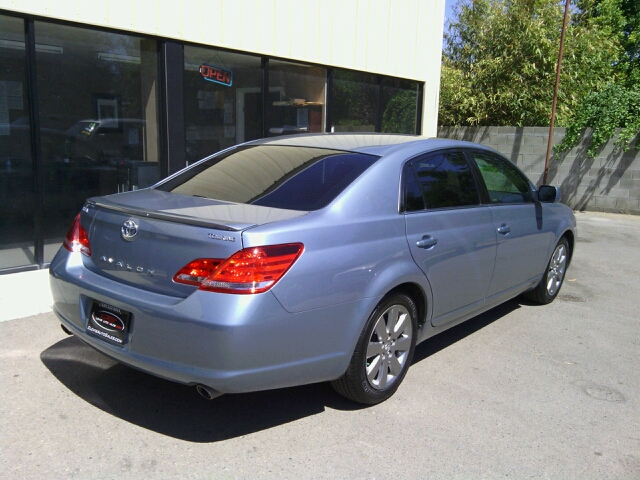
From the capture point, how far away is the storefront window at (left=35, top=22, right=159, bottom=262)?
6824 millimetres

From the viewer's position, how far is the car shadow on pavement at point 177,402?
11.6 feet

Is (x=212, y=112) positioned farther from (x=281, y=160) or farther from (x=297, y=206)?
(x=297, y=206)

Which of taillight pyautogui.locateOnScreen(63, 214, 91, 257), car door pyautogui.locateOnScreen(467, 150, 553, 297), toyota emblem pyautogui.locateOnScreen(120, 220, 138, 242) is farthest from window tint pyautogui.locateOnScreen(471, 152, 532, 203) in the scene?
taillight pyautogui.locateOnScreen(63, 214, 91, 257)

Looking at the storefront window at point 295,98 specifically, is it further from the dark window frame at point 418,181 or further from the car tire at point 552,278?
the dark window frame at point 418,181

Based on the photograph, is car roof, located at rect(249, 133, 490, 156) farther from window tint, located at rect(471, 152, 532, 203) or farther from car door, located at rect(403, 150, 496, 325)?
window tint, located at rect(471, 152, 532, 203)

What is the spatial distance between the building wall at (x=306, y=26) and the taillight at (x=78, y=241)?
3.51 metres

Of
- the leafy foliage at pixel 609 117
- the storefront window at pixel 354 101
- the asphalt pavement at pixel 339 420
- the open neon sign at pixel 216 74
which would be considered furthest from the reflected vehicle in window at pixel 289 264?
the leafy foliage at pixel 609 117

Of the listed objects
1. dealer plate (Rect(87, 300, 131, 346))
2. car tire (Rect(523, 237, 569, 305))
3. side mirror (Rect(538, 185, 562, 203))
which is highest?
side mirror (Rect(538, 185, 562, 203))

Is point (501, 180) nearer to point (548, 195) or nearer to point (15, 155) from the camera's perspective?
point (548, 195)

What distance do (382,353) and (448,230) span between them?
3.44 feet

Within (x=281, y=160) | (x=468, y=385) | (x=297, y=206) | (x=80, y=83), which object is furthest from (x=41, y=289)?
(x=468, y=385)

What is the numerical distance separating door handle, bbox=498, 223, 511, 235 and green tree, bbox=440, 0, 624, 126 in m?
11.5

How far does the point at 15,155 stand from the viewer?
21.7 feet

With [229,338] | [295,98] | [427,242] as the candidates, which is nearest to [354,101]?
[295,98]
